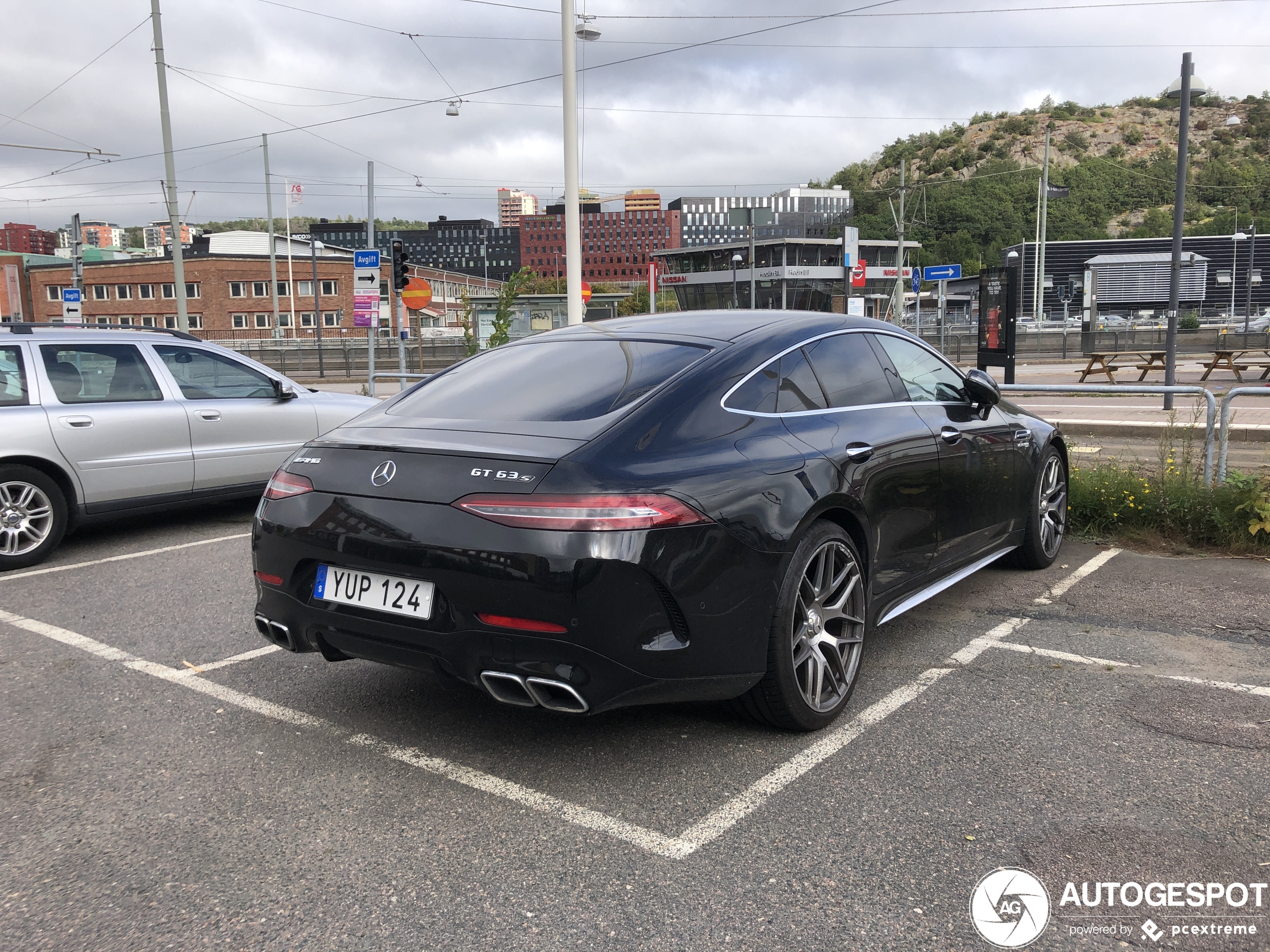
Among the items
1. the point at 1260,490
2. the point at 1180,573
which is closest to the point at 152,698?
the point at 1180,573

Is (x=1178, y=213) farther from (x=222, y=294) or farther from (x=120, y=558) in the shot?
(x=222, y=294)

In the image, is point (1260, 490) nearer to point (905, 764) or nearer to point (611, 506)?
point (905, 764)

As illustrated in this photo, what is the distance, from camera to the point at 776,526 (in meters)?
3.31

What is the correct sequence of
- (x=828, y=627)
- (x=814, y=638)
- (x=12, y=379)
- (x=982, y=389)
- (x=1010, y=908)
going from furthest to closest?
(x=12, y=379) < (x=982, y=389) < (x=828, y=627) < (x=814, y=638) < (x=1010, y=908)

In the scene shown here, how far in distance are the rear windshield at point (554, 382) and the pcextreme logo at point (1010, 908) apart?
180 cm

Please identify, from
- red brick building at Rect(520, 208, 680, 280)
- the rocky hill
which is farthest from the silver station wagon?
red brick building at Rect(520, 208, 680, 280)

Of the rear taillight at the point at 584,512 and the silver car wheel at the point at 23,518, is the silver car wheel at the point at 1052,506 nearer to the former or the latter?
the rear taillight at the point at 584,512

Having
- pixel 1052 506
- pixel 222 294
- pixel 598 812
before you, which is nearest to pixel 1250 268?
pixel 1052 506

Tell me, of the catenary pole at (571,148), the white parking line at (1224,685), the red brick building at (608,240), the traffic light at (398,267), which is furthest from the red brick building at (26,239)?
the white parking line at (1224,685)

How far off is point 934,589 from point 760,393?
1.49m

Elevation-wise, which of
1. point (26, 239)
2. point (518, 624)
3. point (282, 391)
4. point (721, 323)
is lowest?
point (518, 624)

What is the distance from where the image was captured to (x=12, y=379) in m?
6.83

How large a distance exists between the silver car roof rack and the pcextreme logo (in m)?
6.71

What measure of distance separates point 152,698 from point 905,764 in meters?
3.00
